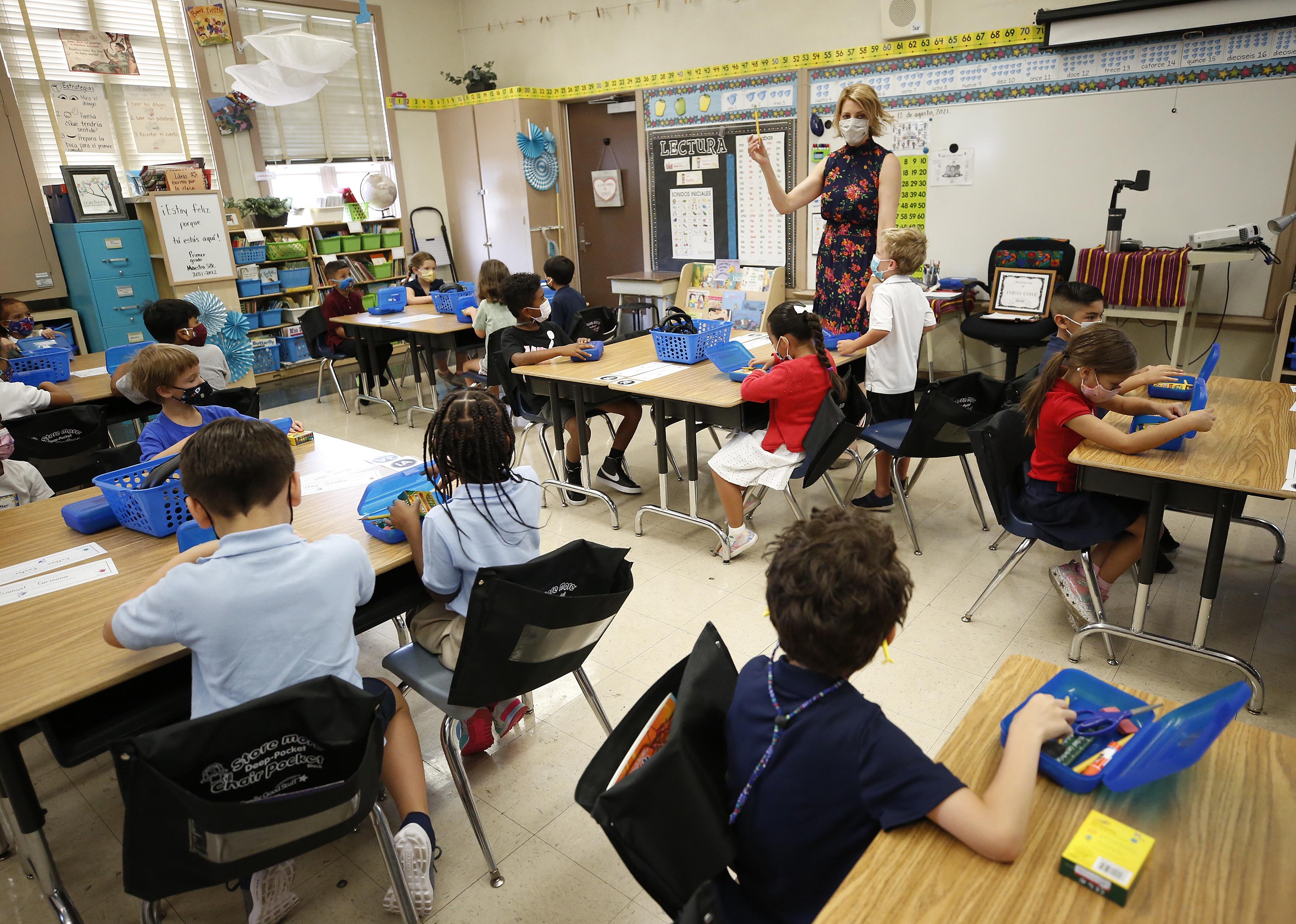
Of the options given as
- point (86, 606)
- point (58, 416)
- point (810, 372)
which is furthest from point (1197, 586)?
point (58, 416)

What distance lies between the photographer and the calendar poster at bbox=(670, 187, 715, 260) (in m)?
6.75

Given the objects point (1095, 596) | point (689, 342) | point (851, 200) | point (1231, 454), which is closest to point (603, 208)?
point (851, 200)

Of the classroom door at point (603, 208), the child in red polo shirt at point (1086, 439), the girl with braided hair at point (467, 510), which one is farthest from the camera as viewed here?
the classroom door at point (603, 208)

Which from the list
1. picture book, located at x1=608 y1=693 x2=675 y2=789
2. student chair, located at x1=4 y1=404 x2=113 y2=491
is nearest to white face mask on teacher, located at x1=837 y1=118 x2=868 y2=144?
picture book, located at x1=608 y1=693 x2=675 y2=789

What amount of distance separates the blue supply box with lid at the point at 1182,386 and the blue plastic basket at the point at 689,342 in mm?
1824

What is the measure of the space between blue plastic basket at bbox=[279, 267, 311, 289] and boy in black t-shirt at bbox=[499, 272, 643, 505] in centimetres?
366

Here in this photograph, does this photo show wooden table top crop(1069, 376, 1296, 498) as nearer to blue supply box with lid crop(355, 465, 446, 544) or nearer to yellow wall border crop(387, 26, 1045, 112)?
blue supply box with lid crop(355, 465, 446, 544)

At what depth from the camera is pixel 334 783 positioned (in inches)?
56.8

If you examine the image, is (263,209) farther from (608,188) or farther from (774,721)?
(774,721)

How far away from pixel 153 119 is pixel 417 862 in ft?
22.3

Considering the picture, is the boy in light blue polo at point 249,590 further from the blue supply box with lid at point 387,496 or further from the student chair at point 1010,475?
the student chair at point 1010,475

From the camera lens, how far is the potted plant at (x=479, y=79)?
7.65 metres

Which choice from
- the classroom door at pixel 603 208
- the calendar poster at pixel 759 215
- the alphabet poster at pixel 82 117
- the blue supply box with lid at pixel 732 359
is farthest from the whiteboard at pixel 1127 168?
the alphabet poster at pixel 82 117

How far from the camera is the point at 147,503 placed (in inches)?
80.7
